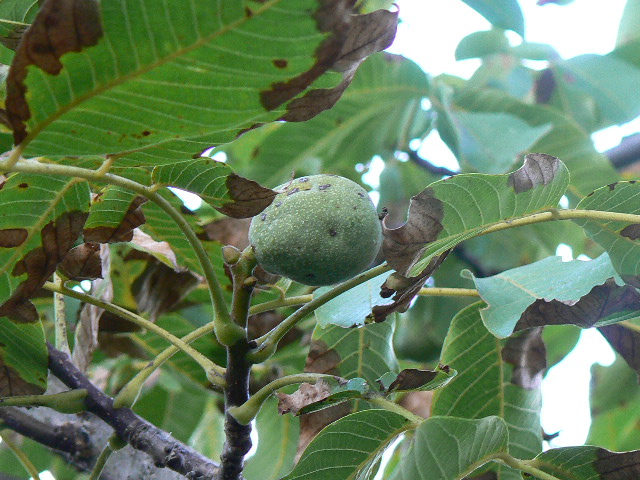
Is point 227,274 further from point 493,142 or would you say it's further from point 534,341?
point 493,142

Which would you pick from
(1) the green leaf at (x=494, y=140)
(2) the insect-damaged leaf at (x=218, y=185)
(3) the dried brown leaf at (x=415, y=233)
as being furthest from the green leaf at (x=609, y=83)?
(2) the insect-damaged leaf at (x=218, y=185)

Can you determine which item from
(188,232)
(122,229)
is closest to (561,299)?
(188,232)

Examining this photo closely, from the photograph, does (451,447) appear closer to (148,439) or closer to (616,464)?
(616,464)

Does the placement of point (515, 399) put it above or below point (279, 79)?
below

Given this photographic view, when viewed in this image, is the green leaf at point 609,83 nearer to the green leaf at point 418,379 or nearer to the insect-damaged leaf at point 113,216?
the green leaf at point 418,379

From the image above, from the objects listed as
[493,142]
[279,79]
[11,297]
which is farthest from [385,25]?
[493,142]

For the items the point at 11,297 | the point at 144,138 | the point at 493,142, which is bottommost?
the point at 493,142
